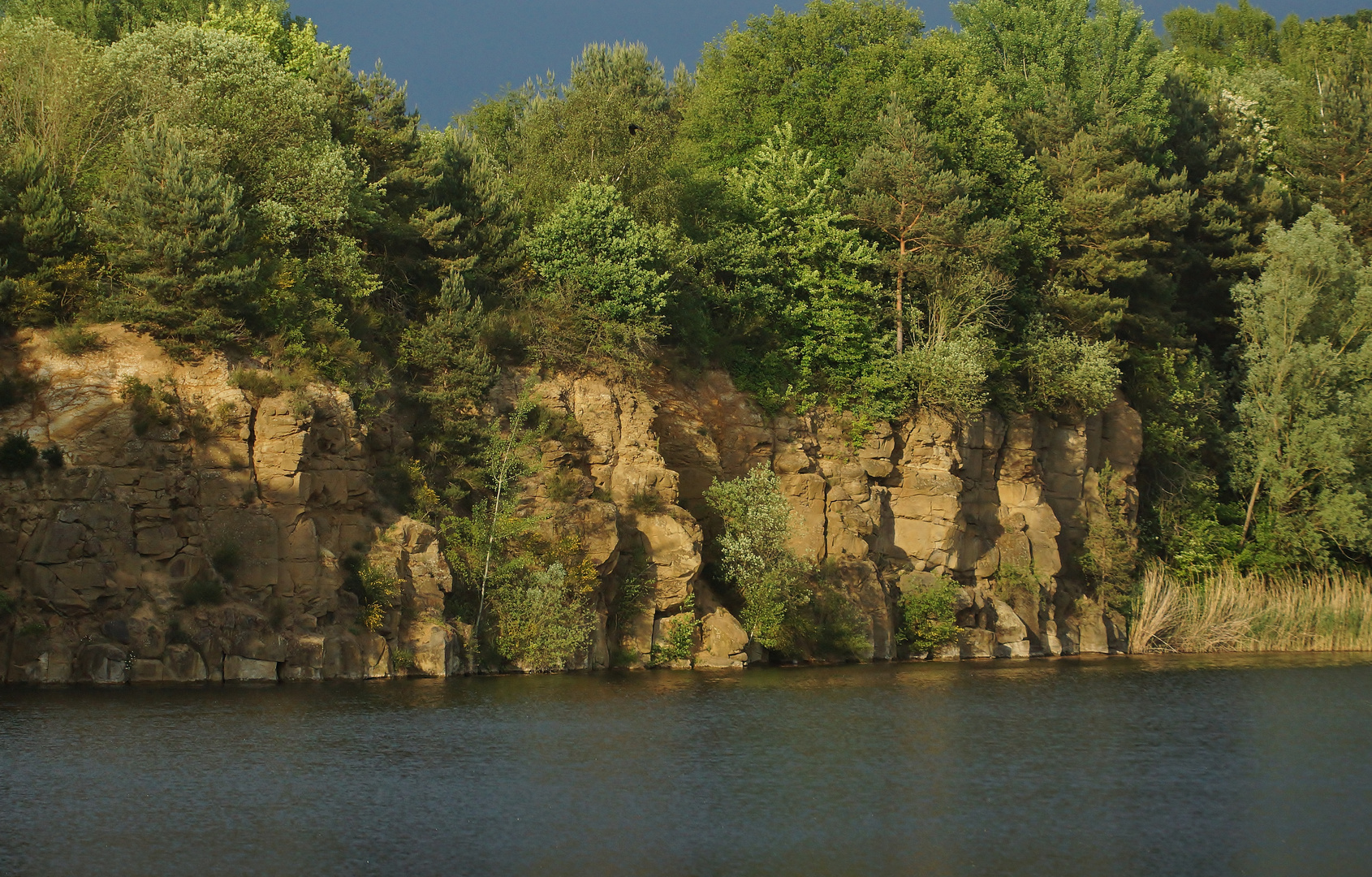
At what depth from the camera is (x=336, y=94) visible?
167ft

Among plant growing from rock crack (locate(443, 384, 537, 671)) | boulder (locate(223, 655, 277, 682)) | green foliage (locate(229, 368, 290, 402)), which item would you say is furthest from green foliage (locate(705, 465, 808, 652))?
boulder (locate(223, 655, 277, 682))

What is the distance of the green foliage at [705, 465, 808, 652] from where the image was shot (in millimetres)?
47031

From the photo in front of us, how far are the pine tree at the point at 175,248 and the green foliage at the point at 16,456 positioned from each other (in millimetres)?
5051

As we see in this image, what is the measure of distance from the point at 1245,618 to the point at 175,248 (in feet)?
144

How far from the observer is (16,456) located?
37.2 meters

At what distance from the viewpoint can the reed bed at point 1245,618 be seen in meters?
57.8

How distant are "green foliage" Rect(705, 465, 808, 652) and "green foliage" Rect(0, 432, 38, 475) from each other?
70.9 ft

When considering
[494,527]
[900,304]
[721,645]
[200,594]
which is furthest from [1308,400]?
[200,594]

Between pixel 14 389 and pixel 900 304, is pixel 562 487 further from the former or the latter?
pixel 900 304

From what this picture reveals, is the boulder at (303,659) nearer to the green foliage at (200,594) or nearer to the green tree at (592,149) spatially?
the green foliage at (200,594)

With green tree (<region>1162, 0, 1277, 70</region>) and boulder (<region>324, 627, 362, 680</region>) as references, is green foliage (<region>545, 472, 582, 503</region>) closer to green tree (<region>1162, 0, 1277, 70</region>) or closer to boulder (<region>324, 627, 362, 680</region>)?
boulder (<region>324, 627, 362, 680</region>)

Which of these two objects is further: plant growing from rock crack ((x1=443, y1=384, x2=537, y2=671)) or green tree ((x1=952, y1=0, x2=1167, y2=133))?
green tree ((x1=952, y1=0, x2=1167, y2=133))

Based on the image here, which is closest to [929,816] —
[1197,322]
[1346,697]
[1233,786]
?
[1233,786]

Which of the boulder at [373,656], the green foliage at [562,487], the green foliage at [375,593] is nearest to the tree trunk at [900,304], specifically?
the green foliage at [562,487]
